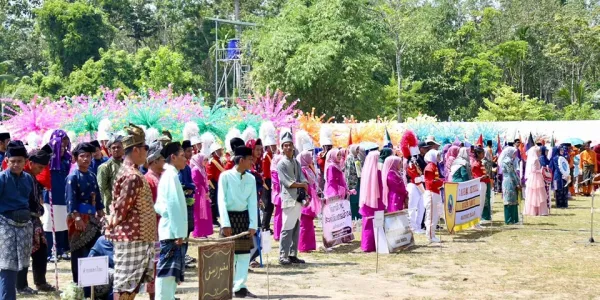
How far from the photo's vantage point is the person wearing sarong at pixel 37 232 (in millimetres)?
9492

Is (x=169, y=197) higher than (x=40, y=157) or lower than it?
lower

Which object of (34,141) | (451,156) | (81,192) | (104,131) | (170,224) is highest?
(104,131)

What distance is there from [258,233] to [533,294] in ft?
11.4

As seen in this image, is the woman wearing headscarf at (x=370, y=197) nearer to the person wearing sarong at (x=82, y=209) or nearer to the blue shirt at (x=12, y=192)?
the person wearing sarong at (x=82, y=209)

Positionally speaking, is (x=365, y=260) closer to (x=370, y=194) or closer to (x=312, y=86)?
(x=370, y=194)

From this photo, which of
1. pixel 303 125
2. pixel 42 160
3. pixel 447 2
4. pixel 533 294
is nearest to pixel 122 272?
pixel 42 160

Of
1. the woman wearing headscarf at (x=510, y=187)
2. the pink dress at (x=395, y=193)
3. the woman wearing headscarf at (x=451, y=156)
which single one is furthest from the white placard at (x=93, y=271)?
the woman wearing headscarf at (x=510, y=187)

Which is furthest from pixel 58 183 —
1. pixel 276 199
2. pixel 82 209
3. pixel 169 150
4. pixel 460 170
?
pixel 460 170

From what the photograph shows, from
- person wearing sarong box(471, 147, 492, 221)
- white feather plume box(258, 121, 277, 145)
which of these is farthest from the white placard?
person wearing sarong box(471, 147, 492, 221)

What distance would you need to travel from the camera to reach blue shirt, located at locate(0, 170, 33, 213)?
28.1 ft

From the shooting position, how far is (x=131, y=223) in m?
7.50

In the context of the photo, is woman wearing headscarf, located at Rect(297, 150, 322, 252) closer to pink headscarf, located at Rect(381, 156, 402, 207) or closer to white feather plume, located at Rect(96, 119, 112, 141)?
pink headscarf, located at Rect(381, 156, 402, 207)

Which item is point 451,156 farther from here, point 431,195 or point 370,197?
point 370,197

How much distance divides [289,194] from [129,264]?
5016mm
